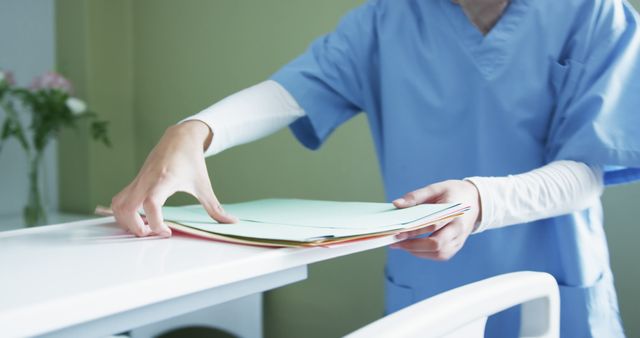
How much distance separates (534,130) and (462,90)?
0.41 feet

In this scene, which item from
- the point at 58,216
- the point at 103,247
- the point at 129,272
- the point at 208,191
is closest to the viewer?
the point at 129,272

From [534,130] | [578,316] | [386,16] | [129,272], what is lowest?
[578,316]

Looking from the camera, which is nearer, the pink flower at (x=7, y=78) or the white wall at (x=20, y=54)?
the pink flower at (x=7, y=78)

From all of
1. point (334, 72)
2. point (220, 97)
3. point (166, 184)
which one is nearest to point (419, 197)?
point (166, 184)

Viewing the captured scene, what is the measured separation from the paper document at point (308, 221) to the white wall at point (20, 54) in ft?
5.26

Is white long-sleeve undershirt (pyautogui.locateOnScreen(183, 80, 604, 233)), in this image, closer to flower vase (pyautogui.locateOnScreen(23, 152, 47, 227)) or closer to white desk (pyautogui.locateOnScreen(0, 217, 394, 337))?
white desk (pyautogui.locateOnScreen(0, 217, 394, 337))

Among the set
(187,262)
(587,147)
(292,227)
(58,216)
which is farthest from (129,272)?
(58,216)

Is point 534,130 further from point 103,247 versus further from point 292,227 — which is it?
point 103,247

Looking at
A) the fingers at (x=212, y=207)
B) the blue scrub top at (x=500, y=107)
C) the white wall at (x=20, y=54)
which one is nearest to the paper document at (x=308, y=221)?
the fingers at (x=212, y=207)

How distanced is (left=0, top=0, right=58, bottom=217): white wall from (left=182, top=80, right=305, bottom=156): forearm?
140cm

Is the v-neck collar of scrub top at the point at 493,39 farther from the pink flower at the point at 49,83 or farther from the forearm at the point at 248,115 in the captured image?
the pink flower at the point at 49,83

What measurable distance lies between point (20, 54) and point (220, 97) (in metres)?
0.74

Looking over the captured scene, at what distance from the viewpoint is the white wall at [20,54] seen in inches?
83.0

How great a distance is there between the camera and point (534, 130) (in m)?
0.90
